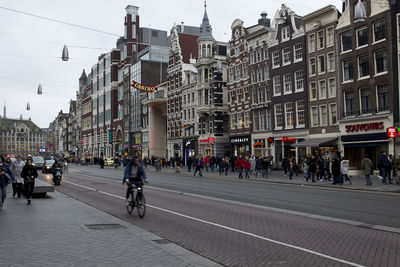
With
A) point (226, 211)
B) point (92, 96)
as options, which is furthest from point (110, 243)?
point (92, 96)

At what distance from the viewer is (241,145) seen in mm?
55031

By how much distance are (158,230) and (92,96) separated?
116 metres

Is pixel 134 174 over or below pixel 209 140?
below

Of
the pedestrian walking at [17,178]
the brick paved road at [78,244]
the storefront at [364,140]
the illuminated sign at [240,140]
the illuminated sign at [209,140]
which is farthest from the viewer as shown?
the illuminated sign at [209,140]

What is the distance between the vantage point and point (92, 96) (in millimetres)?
122500

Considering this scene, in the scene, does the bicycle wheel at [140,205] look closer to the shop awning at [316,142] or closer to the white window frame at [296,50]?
the shop awning at [316,142]

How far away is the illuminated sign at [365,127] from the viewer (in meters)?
34.9

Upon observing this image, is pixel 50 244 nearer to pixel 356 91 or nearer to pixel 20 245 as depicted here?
pixel 20 245

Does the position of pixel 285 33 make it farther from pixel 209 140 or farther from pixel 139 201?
pixel 139 201

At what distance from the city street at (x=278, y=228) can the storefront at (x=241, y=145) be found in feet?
116

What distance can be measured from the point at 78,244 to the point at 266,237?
3999mm

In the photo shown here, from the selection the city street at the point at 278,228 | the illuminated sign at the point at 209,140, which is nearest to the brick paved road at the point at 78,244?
the city street at the point at 278,228

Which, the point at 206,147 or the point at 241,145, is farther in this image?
the point at 206,147

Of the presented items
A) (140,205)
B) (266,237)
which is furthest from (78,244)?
(140,205)
